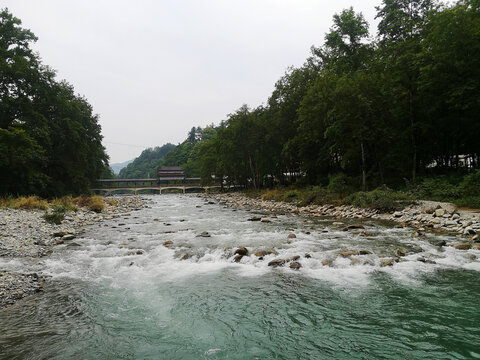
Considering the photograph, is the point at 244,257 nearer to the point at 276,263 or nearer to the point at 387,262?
the point at 276,263

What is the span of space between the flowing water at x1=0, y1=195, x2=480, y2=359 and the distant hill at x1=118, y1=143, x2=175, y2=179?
102m

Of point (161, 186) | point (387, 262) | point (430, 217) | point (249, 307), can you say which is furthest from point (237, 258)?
point (161, 186)

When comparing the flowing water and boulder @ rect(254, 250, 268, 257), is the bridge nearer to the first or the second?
boulder @ rect(254, 250, 268, 257)

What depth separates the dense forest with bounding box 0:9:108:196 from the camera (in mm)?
21875

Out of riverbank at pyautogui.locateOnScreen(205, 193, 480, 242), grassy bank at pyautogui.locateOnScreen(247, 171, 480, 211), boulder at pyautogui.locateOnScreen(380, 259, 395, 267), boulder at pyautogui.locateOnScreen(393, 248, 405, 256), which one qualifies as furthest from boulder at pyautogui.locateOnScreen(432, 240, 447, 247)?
grassy bank at pyautogui.locateOnScreen(247, 171, 480, 211)

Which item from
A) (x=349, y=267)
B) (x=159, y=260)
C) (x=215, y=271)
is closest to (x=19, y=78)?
(x=159, y=260)

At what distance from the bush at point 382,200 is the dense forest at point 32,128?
2402cm

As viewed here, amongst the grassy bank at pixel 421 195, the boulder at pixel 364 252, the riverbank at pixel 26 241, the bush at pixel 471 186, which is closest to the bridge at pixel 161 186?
the grassy bank at pixel 421 195

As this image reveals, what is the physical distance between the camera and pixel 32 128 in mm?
25000

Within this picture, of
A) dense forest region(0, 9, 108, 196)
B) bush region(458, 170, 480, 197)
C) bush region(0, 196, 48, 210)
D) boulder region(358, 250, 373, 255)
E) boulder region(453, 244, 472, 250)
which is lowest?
boulder region(358, 250, 373, 255)

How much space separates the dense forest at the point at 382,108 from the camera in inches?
671

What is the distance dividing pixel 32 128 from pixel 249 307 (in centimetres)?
2797

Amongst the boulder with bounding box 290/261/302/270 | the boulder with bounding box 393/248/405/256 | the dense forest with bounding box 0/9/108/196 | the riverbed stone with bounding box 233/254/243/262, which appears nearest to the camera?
the boulder with bounding box 290/261/302/270

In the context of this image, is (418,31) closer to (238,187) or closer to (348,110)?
(348,110)
